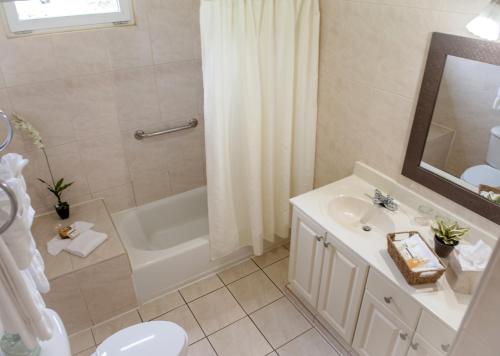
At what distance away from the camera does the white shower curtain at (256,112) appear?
2107mm

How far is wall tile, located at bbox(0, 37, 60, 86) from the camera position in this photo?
6.87 ft

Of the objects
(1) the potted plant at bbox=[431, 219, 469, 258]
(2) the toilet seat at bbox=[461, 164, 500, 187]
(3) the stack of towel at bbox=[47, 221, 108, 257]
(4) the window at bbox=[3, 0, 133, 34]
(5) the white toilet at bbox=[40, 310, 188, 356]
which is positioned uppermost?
(4) the window at bbox=[3, 0, 133, 34]

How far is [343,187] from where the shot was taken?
234 centimetres

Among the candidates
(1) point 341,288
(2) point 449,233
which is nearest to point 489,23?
(2) point 449,233

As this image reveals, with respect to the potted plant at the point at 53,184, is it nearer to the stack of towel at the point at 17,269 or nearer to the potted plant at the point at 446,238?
the stack of towel at the point at 17,269

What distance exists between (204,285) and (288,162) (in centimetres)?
102

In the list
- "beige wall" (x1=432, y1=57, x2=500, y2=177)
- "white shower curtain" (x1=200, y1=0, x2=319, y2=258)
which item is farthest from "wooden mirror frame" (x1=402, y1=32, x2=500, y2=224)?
"white shower curtain" (x1=200, y1=0, x2=319, y2=258)

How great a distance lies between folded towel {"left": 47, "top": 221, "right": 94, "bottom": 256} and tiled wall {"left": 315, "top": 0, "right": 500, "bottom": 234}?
1.62 m

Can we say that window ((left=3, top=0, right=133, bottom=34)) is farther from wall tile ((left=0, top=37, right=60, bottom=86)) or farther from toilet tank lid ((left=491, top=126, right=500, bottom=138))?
toilet tank lid ((left=491, top=126, right=500, bottom=138))

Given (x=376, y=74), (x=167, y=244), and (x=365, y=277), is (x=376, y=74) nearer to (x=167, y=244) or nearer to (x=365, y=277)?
(x=365, y=277)

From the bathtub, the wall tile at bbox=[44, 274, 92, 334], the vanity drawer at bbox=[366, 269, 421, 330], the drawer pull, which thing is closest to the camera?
the drawer pull

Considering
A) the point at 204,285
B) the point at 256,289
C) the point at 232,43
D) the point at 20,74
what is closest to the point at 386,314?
the point at 256,289

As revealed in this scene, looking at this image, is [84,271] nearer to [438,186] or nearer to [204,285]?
[204,285]

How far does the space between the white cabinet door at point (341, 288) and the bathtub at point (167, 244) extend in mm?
847
